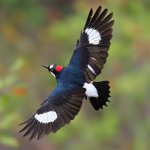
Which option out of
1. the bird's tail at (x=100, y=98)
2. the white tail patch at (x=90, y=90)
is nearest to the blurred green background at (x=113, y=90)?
the bird's tail at (x=100, y=98)

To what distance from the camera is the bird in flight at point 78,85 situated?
15.8ft

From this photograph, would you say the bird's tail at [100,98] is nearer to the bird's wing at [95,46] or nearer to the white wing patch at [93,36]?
the bird's wing at [95,46]

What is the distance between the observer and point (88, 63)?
5.29 m

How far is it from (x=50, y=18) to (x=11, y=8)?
3.06ft

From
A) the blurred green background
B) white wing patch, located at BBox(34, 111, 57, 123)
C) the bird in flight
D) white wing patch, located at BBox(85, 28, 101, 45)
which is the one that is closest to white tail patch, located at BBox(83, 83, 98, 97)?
the bird in flight

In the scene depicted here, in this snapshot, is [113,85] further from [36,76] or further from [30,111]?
[36,76]

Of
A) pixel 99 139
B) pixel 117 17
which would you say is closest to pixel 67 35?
pixel 117 17

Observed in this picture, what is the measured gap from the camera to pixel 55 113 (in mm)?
4934

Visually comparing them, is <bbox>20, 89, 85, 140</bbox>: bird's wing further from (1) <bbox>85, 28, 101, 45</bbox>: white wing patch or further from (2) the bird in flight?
(1) <bbox>85, 28, 101, 45</bbox>: white wing patch

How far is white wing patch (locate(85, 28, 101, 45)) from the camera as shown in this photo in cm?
527

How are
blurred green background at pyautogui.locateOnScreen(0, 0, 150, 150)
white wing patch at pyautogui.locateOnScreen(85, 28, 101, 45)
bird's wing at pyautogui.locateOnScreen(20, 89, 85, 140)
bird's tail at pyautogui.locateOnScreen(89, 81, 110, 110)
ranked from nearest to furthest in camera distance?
bird's wing at pyautogui.locateOnScreen(20, 89, 85, 140), bird's tail at pyautogui.locateOnScreen(89, 81, 110, 110), white wing patch at pyautogui.locateOnScreen(85, 28, 101, 45), blurred green background at pyautogui.locateOnScreen(0, 0, 150, 150)

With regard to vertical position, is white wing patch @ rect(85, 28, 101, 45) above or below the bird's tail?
above

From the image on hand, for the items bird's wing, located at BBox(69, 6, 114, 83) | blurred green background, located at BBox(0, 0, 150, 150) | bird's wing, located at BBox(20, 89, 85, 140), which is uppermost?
blurred green background, located at BBox(0, 0, 150, 150)

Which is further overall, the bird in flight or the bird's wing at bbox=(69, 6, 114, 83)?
the bird's wing at bbox=(69, 6, 114, 83)
